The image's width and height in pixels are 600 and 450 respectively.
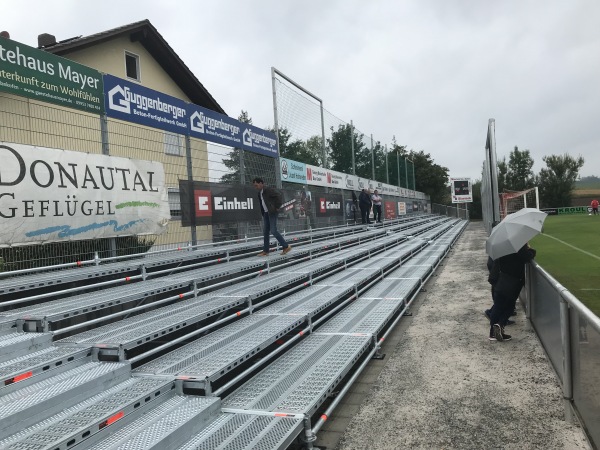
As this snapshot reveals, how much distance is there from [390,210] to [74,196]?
19.9 metres

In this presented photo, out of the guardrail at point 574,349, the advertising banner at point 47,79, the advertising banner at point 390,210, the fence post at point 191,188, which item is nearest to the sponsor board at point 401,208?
the advertising banner at point 390,210

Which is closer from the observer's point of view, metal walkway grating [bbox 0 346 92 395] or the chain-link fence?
metal walkway grating [bbox 0 346 92 395]

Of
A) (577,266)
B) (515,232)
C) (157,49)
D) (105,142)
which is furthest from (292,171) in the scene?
(157,49)

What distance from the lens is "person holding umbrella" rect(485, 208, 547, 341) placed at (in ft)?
15.0

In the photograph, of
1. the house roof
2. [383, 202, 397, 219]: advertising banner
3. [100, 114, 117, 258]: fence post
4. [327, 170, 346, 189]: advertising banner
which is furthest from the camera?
[383, 202, 397, 219]: advertising banner

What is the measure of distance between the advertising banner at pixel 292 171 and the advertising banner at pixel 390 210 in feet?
34.1

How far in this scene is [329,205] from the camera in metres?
14.6

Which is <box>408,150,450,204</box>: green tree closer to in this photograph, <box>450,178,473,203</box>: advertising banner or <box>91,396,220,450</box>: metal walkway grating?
<box>450,178,473,203</box>: advertising banner

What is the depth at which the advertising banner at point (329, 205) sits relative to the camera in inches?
542

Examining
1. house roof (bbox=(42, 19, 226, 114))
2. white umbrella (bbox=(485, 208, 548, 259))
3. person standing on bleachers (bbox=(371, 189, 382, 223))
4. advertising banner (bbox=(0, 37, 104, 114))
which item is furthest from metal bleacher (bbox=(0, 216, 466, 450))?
person standing on bleachers (bbox=(371, 189, 382, 223))

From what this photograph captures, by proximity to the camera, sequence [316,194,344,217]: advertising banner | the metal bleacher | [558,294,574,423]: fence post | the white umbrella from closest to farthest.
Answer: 1. the metal bleacher
2. [558,294,574,423]: fence post
3. the white umbrella
4. [316,194,344,217]: advertising banner

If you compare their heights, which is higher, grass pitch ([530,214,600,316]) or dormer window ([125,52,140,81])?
dormer window ([125,52,140,81])

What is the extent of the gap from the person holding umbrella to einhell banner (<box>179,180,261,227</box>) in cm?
507

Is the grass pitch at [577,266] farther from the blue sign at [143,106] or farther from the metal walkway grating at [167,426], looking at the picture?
the blue sign at [143,106]
